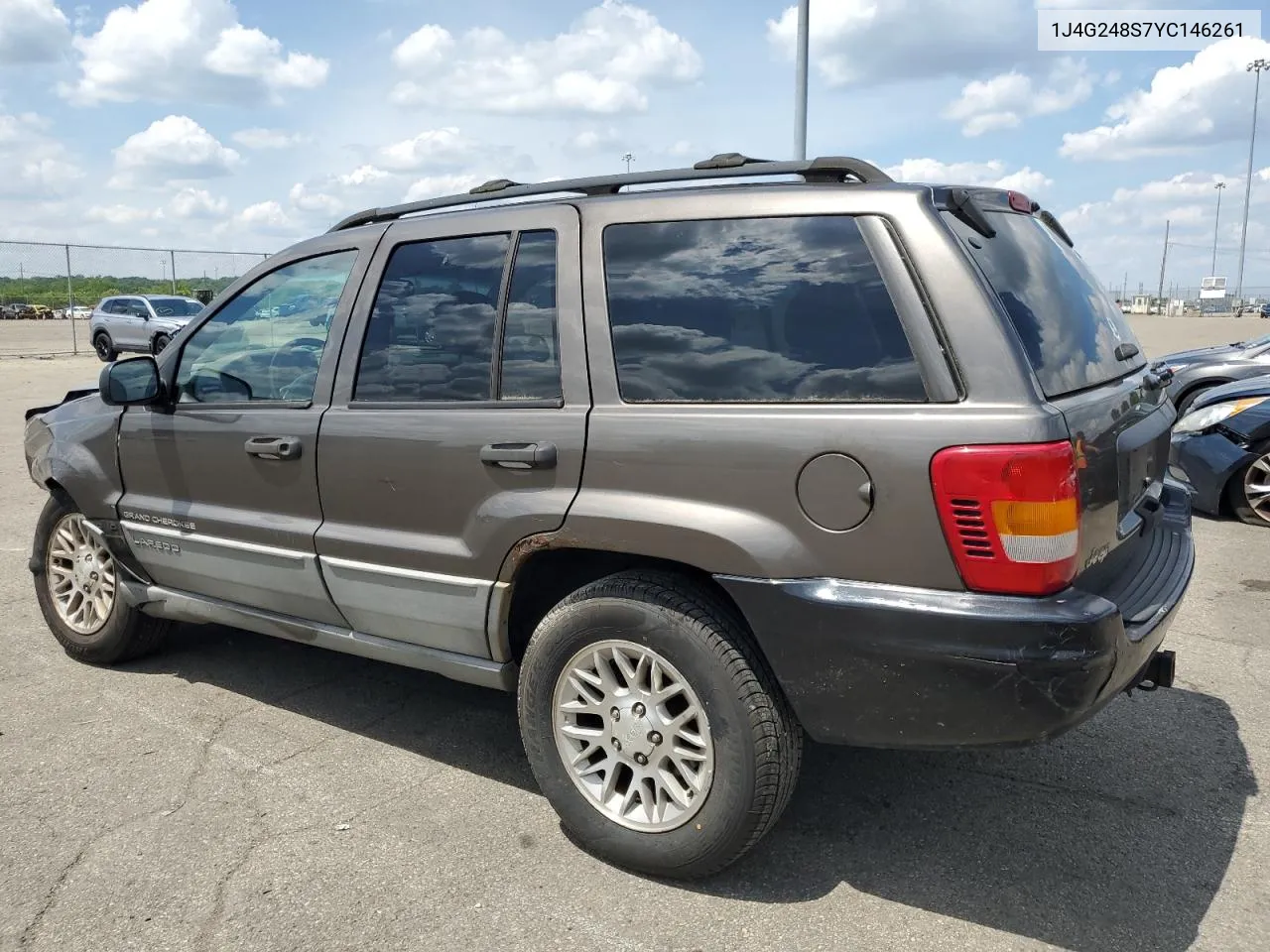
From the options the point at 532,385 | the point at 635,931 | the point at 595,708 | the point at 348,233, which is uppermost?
the point at 348,233

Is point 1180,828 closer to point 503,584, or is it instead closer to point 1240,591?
point 503,584

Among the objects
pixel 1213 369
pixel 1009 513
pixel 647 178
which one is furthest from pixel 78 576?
pixel 1213 369

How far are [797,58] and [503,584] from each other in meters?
10.3

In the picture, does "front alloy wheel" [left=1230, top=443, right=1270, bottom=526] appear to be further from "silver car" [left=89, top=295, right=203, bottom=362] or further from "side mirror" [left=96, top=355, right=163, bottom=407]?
"silver car" [left=89, top=295, right=203, bottom=362]

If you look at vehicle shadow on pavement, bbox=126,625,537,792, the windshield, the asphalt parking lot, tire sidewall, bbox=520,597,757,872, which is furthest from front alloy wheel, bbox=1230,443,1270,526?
the windshield

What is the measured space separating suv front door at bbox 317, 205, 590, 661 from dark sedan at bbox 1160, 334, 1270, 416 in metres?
8.69

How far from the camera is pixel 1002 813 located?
10.5 feet

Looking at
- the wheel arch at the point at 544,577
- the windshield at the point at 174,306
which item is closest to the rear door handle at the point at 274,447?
the wheel arch at the point at 544,577

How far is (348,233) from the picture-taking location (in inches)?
148

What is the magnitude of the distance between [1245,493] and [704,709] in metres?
6.14

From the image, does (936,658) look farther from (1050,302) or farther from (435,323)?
(435,323)

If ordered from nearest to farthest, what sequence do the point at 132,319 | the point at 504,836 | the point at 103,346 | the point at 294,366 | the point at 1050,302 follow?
the point at 1050,302 < the point at 504,836 < the point at 294,366 < the point at 132,319 < the point at 103,346

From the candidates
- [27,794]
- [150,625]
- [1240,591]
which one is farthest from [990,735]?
[1240,591]

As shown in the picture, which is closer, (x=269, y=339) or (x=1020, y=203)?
(x=1020, y=203)
